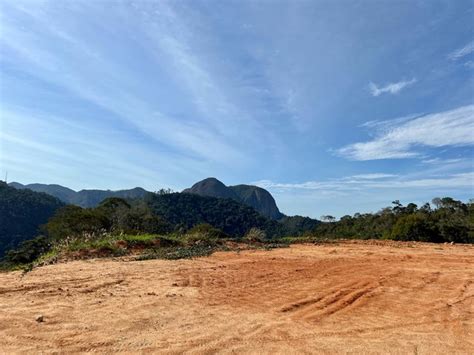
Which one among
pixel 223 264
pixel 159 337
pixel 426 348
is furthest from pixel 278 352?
pixel 223 264

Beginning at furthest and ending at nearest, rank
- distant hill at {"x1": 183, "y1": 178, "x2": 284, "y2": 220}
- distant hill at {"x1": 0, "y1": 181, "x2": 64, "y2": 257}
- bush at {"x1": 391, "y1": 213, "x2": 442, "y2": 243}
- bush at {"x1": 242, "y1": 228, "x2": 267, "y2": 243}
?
1. distant hill at {"x1": 183, "y1": 178, "x2": 284, "y2": 220}
2. distant hill at {"x1": 0, "y1": 181, "x2": 64, "y2": 257}
3. bush at {"x1": 391, "y1": 213, "x2": 442, "y2": 243}
4. bush at {"x1": 242, "y1": 228, "x2": 267, "y2": 243}

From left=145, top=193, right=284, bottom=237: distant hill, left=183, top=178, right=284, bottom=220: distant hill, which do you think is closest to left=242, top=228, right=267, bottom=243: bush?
left=145, top=193, right=284, bottom=237: distant hill

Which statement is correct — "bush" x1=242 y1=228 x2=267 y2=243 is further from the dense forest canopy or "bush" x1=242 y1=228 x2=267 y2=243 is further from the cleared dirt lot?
the cleared dirt lot

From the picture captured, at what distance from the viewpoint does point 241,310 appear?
19.4 feet

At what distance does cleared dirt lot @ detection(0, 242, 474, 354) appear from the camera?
4418mm

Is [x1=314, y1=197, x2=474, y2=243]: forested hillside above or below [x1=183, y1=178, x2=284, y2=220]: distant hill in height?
below

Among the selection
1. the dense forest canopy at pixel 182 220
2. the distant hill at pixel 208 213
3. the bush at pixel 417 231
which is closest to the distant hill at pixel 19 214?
the dense forest canopy at pixel 182 220

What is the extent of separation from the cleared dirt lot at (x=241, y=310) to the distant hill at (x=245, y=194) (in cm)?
16190

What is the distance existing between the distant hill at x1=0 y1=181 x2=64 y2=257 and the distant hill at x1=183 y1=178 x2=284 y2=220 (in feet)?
288

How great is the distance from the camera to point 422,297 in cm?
693

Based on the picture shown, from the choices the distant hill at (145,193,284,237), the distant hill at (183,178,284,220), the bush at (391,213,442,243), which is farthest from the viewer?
the distant hill at (183,178,284,220)

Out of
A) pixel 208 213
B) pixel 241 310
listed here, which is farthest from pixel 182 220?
pixel 241 310

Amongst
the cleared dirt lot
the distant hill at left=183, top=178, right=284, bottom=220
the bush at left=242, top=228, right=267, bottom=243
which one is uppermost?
the distant hill at left=183, top=178, right=284, bottom=220

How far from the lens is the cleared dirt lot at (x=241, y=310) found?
442 centimetres
